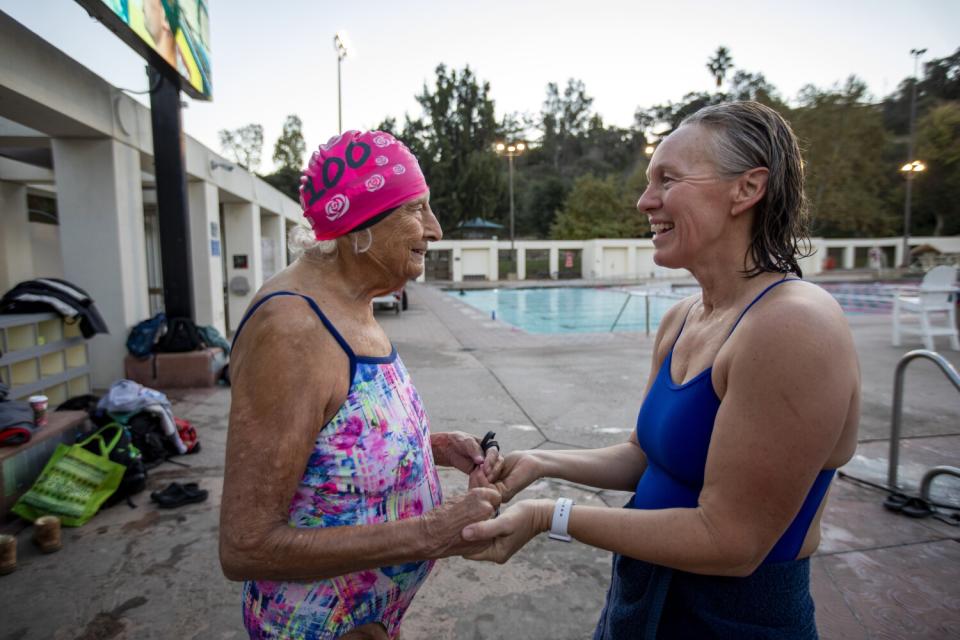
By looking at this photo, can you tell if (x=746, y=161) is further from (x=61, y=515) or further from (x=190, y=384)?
(x=190, y=384)

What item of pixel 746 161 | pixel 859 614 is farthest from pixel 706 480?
pixel 859 614

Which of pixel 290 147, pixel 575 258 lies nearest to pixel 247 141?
pixel 290 147

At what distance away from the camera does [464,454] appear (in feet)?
5.87

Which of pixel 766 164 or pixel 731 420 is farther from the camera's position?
pixel 766 164

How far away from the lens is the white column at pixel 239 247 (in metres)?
12.1

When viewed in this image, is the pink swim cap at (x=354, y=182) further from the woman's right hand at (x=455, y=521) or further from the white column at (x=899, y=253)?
the white column at (x=899, y=253)

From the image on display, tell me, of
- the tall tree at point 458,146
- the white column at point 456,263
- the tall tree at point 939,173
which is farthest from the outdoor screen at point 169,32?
the tall tree at point 939,173

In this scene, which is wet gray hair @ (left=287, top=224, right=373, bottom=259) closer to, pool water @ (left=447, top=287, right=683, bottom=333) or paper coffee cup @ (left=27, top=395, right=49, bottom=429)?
paper coffee cup @ (left=27, top=395, right=49, bottom=429)

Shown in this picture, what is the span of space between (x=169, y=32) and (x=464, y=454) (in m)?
6.73

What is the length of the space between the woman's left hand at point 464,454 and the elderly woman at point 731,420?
1.24 ft

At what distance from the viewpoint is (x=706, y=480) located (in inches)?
46.0

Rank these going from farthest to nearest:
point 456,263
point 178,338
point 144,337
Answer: point 456,263 < point 178,338 < point 144,337

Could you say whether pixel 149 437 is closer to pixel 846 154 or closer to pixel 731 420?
pixel 731 420

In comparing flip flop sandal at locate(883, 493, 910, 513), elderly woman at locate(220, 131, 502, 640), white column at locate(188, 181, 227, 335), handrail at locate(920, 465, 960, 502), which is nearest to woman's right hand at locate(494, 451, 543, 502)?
elderly woman at locate(220, 131, 502, 640)
